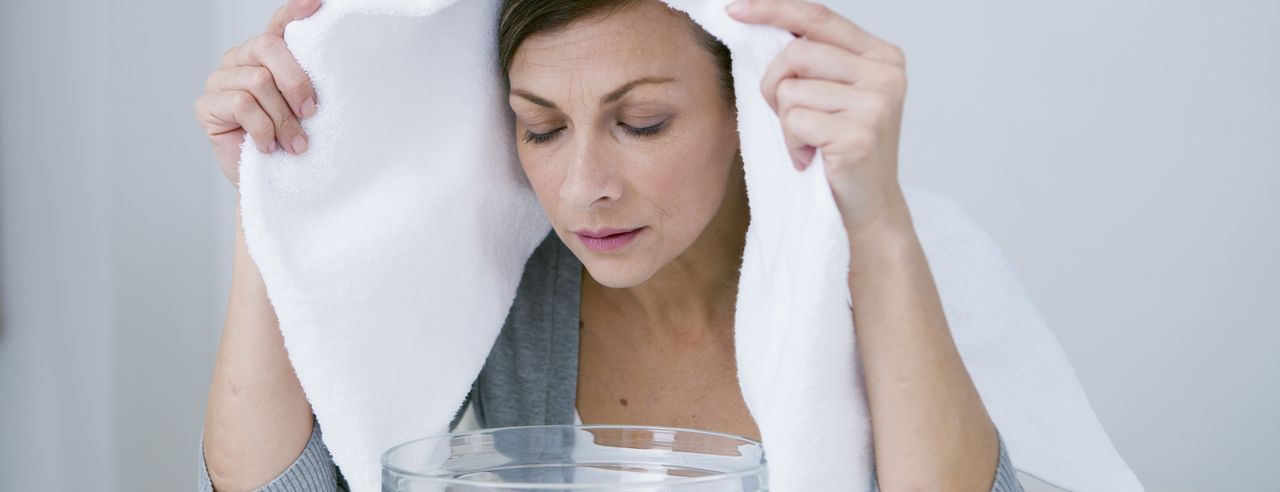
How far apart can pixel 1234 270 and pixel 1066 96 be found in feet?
1.18

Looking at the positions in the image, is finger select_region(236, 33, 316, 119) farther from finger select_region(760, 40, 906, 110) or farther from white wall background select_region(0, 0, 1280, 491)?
white wall background select_region(0, 0, 1280, 491)

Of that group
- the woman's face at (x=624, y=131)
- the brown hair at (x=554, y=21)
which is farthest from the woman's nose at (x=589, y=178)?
the brown hair at (x=554, y=21)

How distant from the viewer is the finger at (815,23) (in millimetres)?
816

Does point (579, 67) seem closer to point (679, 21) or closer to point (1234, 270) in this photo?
point (679, 21)

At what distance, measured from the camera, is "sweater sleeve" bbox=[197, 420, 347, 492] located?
44.2 inches

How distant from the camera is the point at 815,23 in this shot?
818 mm

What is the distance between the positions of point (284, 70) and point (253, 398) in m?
0.33

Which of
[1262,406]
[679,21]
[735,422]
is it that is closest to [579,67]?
[679,21]

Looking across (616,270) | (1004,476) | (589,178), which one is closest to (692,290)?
(616,270)

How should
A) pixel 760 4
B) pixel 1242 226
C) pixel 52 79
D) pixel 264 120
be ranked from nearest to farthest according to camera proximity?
pixel 760 4 → pixel 264 120 → pixel 52 79 → pixel 1242 226

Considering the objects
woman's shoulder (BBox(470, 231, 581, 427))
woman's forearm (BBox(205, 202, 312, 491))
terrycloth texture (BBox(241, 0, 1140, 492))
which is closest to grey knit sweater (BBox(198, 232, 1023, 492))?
woman's shoulder (BBox(470, 231, 581, 427))

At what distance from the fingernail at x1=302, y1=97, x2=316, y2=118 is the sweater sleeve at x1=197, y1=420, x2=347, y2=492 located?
335mm

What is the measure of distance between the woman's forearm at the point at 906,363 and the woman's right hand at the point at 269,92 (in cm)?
48

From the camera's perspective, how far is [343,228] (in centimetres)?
107
